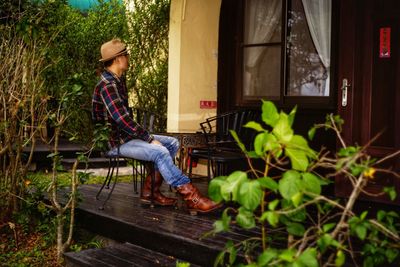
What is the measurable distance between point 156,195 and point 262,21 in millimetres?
2661

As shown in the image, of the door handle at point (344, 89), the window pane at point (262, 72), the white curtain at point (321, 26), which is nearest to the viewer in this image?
the door handle at point (344, 89)

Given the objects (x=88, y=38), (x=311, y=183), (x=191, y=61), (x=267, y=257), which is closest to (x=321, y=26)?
(x=191, y=61)

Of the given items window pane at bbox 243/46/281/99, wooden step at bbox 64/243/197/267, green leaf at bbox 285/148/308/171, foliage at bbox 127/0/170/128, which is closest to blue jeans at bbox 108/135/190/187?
wooden step at bbox 64/243/197/267

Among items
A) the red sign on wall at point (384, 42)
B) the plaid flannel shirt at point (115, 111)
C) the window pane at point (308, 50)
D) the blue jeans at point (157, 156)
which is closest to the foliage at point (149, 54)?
the window pane at point (308, 50)

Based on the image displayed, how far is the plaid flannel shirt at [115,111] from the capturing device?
174 inches

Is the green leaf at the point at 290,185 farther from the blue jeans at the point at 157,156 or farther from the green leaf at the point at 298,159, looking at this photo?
the blue jeans at the point at 157,156

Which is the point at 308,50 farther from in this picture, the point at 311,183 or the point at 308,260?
the point at 308,260

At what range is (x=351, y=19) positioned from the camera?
5.14m

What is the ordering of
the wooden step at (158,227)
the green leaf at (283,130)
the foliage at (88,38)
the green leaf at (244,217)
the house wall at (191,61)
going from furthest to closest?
the foliage at (88,38) < the house wall at (191,61) < the wooden step at (158,227) < the green leaf at (244,217) < the green leaf at (283,130)

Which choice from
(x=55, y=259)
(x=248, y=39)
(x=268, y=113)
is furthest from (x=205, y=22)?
(x=268, y=113)

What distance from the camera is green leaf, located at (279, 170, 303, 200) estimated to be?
204 cm

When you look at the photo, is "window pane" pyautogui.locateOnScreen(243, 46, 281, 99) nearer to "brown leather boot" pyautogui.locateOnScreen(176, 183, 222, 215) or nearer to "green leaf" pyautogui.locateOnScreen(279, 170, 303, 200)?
"brown leather boot" pyautogui.locateOnScreen(176, 183, 222, 215)

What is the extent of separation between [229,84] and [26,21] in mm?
2791

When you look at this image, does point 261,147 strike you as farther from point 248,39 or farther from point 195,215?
point 248,39
